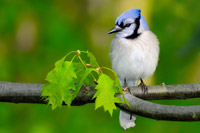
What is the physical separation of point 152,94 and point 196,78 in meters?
2.90

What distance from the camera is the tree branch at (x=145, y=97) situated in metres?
2.08

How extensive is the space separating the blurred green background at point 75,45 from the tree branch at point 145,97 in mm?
2061

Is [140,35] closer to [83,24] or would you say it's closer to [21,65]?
[83,24]

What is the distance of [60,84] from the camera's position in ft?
6.76

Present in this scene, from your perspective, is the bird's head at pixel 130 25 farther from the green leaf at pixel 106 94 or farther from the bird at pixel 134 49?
the green leaf at pixel 106 94

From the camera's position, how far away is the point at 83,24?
19.4 feet

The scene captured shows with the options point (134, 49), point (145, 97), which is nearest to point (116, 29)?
point (134, 49)

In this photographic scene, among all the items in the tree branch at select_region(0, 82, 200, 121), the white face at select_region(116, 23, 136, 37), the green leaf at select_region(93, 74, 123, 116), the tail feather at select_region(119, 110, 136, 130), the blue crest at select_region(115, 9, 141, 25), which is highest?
the blue crest at select_region(115, 9, 141, 25)

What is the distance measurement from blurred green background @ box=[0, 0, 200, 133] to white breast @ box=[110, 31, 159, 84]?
953 mm

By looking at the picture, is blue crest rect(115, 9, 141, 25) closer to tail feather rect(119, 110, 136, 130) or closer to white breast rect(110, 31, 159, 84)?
white breast rect(110, 31, 159, 84)

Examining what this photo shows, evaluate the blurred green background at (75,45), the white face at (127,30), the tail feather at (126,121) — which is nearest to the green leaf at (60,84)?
the tail feather at (126,121)

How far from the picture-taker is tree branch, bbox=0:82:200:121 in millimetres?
2078

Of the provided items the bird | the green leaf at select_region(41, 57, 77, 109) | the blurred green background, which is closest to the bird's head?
the bird

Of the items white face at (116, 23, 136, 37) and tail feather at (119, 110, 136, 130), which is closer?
tail feather at (119, 110, 136, 130)
